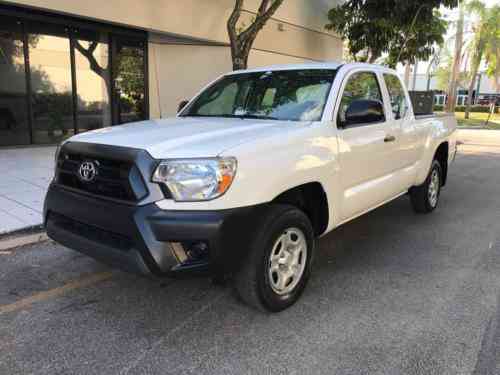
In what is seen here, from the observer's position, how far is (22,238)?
15.6 ft

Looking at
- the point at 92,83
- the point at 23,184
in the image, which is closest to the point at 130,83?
the point at 92,83

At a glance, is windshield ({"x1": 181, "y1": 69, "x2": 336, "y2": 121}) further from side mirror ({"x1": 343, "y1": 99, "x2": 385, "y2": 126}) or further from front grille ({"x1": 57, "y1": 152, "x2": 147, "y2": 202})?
front grille ({"x1": 57, "y1": 152, "x2": 147, "y2": 202})

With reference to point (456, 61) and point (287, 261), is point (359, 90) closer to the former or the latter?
point (287, 261)

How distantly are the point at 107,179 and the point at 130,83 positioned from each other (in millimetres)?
9773

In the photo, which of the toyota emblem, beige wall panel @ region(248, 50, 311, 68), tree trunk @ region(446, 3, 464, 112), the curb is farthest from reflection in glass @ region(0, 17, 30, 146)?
tree trunk @ region(446, 3, 464, 112)

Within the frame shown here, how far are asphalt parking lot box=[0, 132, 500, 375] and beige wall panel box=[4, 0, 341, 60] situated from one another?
7.18 m

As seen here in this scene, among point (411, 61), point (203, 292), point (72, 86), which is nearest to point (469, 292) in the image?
point (203, 292)

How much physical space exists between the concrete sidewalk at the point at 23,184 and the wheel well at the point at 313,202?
319cm

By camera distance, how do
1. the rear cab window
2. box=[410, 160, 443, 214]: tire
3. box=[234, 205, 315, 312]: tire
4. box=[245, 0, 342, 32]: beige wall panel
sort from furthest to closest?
box=[245, 0, 342, 32]: beige wall panel
box=[410, 160, 443, 214]: tire
the rear cab window
box=[234, 205, 315, 312]: tire

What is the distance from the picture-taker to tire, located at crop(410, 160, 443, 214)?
5906 mm

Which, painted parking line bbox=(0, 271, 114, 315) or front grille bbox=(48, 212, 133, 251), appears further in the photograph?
painted parking line bbox=(0, 271, 114, 315)

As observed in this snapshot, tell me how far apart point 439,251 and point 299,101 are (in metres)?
2.27

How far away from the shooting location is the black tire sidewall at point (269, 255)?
119 inches

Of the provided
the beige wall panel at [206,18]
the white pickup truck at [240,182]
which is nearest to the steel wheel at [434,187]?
the white pickup truck at [240,182]
